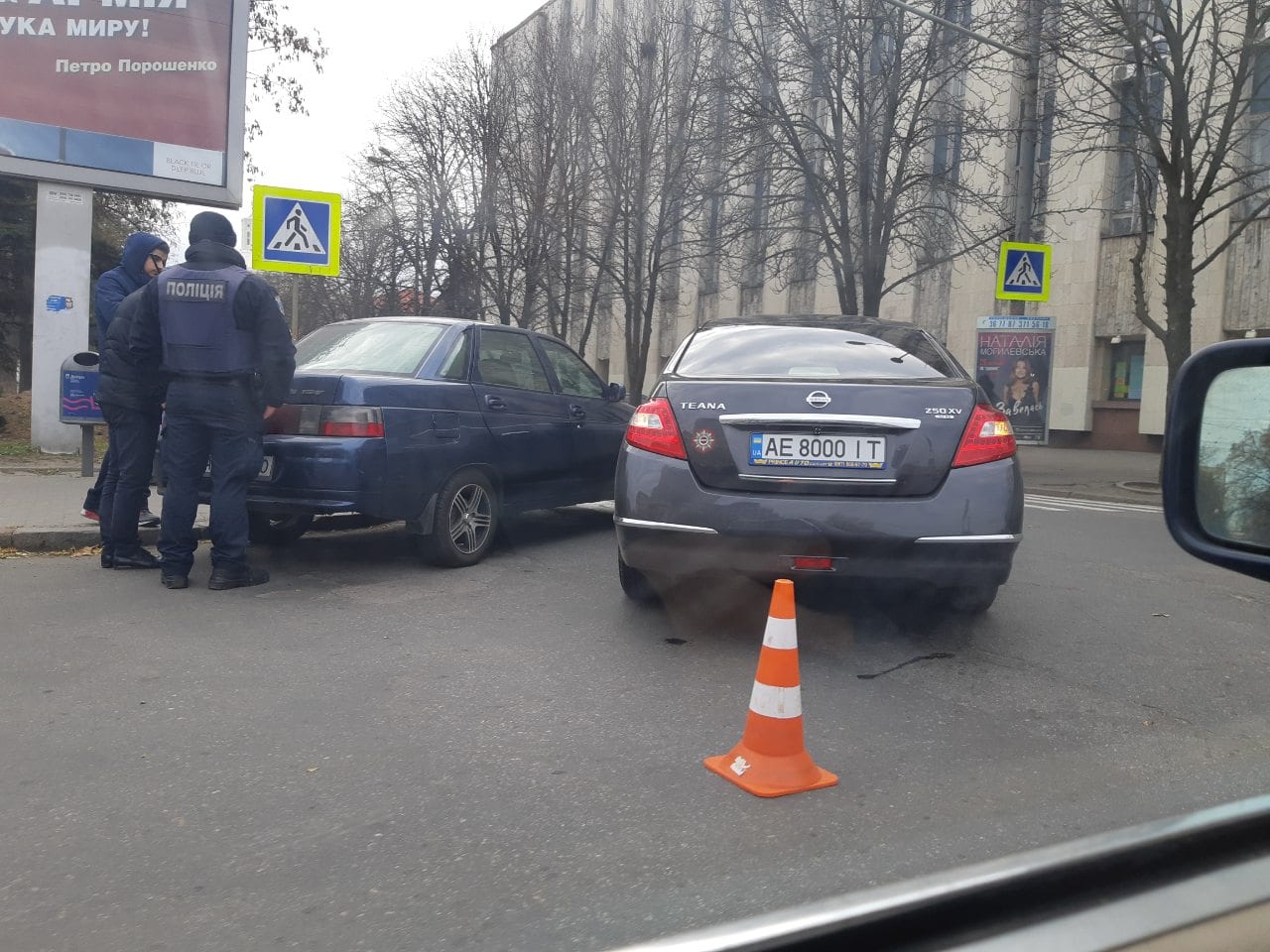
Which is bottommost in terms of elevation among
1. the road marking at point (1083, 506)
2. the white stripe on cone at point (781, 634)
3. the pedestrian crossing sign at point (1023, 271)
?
the road marking at point (1083, 506)

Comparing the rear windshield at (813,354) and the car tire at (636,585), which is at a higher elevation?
the rear windshield at (813,354)

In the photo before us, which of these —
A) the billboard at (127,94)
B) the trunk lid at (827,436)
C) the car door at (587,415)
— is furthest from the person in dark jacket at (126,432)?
the billboard at (127,94)

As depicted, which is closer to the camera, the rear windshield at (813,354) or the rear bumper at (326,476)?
the rear windshield at (813,354)

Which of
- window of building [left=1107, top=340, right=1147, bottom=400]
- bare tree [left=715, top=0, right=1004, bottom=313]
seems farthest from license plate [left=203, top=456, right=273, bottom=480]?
window of building [left=1107, top=340, right=1147, bottom=400]

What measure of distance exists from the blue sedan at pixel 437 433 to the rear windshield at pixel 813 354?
184cm

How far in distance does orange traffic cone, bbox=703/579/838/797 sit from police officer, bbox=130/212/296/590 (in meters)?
3.62

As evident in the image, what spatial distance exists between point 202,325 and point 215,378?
0.95 feet

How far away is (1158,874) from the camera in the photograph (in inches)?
58.1

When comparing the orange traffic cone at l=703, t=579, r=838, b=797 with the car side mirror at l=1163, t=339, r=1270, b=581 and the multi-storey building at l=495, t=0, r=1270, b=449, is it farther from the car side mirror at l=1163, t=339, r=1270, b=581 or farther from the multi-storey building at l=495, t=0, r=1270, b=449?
the multi-storey building at l=495, t=0, r=1270, b=449

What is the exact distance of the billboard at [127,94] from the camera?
1318 cm

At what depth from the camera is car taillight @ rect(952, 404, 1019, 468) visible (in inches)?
192

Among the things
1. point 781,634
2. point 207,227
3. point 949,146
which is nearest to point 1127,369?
point 949,146

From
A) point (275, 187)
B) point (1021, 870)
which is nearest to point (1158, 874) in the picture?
point (1021, 870)

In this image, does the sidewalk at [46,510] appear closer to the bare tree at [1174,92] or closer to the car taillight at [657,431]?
the car taillight at [657,431]
